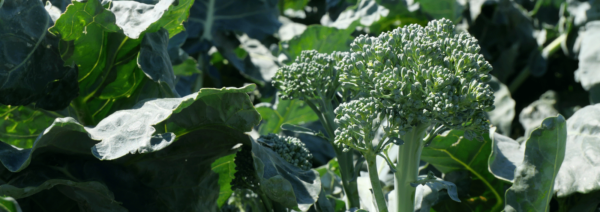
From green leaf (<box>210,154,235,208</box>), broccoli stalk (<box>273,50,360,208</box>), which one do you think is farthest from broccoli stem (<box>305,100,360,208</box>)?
green leaf (<box>210,154,235,208</box>)

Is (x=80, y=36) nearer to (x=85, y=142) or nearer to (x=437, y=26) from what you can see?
(x=85, y=142)

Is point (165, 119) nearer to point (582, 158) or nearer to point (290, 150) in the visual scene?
point (290, 150)

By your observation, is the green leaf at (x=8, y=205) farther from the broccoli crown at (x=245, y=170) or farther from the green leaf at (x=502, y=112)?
the green leaf at (x=502, y=112)

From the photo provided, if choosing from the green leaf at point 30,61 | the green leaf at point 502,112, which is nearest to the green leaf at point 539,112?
the green leaf at point 502,112

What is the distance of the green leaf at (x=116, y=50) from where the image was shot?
0.91m

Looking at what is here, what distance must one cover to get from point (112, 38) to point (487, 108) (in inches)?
28.4

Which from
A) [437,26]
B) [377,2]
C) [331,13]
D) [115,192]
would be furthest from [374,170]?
[331,13]

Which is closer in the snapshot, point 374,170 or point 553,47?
point 374,170

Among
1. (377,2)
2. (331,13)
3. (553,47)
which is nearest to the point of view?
(377,2)

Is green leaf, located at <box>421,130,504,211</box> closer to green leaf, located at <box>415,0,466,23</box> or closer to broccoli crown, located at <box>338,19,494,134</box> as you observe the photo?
broccoli crown, located at <box>338,19,494,134</box>

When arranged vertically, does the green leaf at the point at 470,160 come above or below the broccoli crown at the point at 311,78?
below

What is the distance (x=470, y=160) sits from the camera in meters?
1.06

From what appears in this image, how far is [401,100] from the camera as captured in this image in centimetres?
70

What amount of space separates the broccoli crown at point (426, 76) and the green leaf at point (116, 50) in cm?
40
